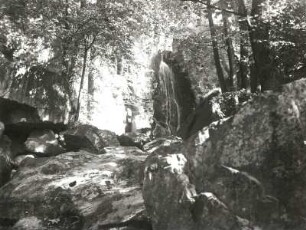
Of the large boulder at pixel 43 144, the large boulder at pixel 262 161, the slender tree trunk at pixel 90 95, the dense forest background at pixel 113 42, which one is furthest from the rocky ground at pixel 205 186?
the slender tree trunk at pixel 90 95

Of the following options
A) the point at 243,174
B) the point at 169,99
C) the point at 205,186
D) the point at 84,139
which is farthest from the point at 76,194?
the point at 169,99

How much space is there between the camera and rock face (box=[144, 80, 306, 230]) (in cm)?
507

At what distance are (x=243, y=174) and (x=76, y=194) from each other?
3.90m

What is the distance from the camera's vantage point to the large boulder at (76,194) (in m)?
6.96

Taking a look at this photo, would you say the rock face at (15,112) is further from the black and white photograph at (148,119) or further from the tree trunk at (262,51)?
the tree trunk at (262,51)

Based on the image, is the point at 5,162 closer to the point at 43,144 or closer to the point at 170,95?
the point at 43,144

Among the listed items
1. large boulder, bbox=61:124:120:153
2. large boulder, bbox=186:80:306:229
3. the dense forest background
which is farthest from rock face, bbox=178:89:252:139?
large boulder, bbox=186:80:306:229

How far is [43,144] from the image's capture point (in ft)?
37.6

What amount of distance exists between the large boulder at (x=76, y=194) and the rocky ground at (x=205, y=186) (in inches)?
0.9

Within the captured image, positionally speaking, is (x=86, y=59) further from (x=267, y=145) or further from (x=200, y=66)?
(x=267, y=145)

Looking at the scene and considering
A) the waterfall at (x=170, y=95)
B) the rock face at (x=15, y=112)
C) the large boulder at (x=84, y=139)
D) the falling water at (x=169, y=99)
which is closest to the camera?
the rock face at (x=15, y=112)

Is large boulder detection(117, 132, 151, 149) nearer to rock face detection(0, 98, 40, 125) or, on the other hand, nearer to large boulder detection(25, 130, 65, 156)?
large boulder detection(25, 130, 65, 156)

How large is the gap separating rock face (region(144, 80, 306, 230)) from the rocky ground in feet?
0.04

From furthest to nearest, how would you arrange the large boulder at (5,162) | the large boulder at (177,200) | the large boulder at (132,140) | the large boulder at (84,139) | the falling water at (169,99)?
the falling water at (169,99), the large boulder at (132,140), the large boulder at (84,139), the large boulder at (5,162), the large boulder at (177,200)
